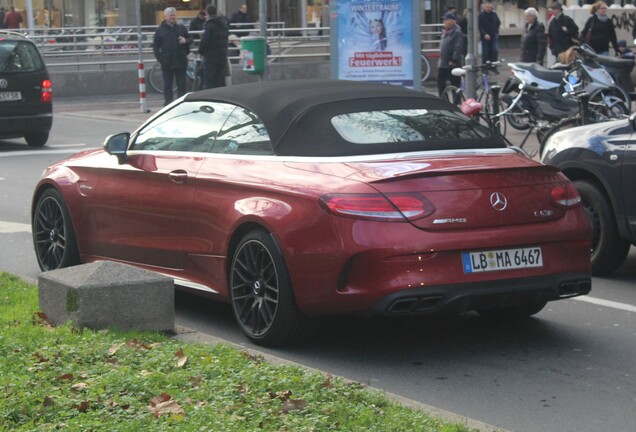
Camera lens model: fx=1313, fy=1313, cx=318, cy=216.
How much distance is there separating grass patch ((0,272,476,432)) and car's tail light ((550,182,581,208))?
1.83m

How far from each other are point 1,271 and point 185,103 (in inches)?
80.7

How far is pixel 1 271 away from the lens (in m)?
9.41

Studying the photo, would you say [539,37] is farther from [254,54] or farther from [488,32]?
[254,54]

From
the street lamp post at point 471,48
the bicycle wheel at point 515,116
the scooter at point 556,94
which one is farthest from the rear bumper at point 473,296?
the street lamp post at point 471,48

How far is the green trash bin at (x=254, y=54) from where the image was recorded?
2381 centimetres

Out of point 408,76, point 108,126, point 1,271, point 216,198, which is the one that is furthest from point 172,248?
point 108,126

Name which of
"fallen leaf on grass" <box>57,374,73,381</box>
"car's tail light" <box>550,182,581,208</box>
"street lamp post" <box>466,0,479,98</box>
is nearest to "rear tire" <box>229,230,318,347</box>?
"fallen leaf on grass" <box>57,374,73,381</box>

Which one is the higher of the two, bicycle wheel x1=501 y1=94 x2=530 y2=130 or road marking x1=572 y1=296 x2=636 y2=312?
bicycle wheel x1=501 y1=94 x2=530 y2=130

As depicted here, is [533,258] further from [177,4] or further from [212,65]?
[177,4]

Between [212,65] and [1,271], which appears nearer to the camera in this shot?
[1,271]

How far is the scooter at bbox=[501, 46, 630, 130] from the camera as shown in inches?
714

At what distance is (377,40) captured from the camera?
17625 mm

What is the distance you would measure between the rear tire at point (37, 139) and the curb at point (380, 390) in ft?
45.4

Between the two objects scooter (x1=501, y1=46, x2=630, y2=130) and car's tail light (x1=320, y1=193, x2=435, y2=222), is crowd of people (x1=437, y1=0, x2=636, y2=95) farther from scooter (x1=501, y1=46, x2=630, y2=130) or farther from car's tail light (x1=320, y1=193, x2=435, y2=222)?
car's tail light (x1=320, y1=193, x2=435, y2=222)
